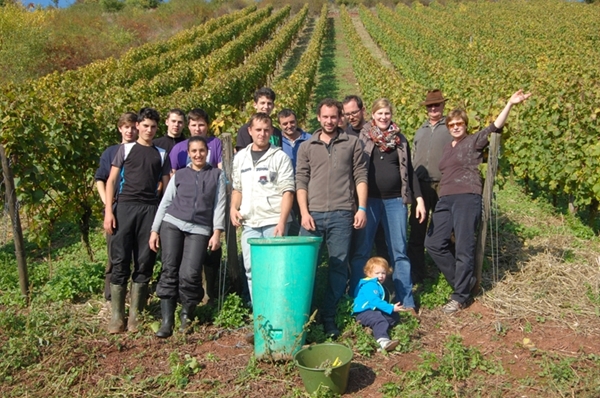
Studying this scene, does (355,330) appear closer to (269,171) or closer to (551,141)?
(269,171)

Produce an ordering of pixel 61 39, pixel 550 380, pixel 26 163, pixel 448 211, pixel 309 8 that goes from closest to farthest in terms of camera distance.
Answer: pixel 550 380 < pixel 448 211 < pixel 26 163 < pixel 61 39 < pixel 309 8

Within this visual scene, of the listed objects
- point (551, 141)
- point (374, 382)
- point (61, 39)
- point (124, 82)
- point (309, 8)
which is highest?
point (309, 8)

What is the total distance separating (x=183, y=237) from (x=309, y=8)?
179 feet

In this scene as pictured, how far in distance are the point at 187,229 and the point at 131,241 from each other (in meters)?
0.55

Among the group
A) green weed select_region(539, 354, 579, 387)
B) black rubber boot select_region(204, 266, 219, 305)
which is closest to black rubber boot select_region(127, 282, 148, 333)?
black rubber boot select_region(204, 266, 219, 305)

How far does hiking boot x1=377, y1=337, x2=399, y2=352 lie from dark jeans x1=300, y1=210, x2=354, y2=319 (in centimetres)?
49

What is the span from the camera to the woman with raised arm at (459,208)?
4.73 metres

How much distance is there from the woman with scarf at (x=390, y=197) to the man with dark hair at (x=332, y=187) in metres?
0.29

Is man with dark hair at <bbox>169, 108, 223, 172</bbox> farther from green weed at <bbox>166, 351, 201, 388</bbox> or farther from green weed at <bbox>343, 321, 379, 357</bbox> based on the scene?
green weed at <bbox>343, 321, 379, 357</bbox>

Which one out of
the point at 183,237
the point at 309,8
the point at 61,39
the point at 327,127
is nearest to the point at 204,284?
the point at 183,237

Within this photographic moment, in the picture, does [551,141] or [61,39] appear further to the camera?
[61,39]

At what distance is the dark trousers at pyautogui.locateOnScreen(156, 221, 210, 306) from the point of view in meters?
4.32

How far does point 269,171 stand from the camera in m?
4.25

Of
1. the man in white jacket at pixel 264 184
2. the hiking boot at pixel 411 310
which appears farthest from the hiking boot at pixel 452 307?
the man in white jacket at pixel 264 184
